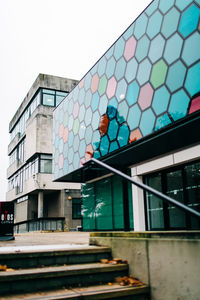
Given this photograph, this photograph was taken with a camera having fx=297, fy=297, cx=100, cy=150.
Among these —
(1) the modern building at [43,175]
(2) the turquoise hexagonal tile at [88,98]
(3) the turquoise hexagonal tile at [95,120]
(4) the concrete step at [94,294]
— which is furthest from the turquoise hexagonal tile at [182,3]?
(1) the modern building at [43,175]

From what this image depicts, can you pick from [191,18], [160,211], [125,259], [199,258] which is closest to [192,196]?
[160,211]

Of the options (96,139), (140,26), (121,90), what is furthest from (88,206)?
(140,26)

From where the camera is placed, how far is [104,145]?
15.8m

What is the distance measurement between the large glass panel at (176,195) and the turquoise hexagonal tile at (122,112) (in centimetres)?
335

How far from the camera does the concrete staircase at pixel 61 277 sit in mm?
3219

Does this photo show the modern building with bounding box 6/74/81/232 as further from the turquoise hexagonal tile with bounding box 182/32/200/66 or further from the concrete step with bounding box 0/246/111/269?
the concrete step with bounding box 0/246/111/269

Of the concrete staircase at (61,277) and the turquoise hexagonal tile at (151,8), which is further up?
the turquoise hexagonal tile at (151,8)

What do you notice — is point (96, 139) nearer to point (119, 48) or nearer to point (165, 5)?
point (119, 48)

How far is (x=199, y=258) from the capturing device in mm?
2959

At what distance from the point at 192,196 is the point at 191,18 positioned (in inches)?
253

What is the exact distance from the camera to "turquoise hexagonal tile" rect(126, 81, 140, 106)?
13.0 meters

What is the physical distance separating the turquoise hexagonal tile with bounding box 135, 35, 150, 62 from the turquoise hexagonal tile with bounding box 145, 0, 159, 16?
95cm

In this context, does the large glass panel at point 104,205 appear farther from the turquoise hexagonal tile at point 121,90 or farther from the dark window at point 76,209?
the dark window at point 76,209

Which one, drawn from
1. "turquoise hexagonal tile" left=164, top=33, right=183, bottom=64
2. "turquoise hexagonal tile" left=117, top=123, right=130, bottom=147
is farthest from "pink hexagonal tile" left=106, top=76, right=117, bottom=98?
"turquoise hexagonal tile" left=164, top=33, right=183, bottom=64
